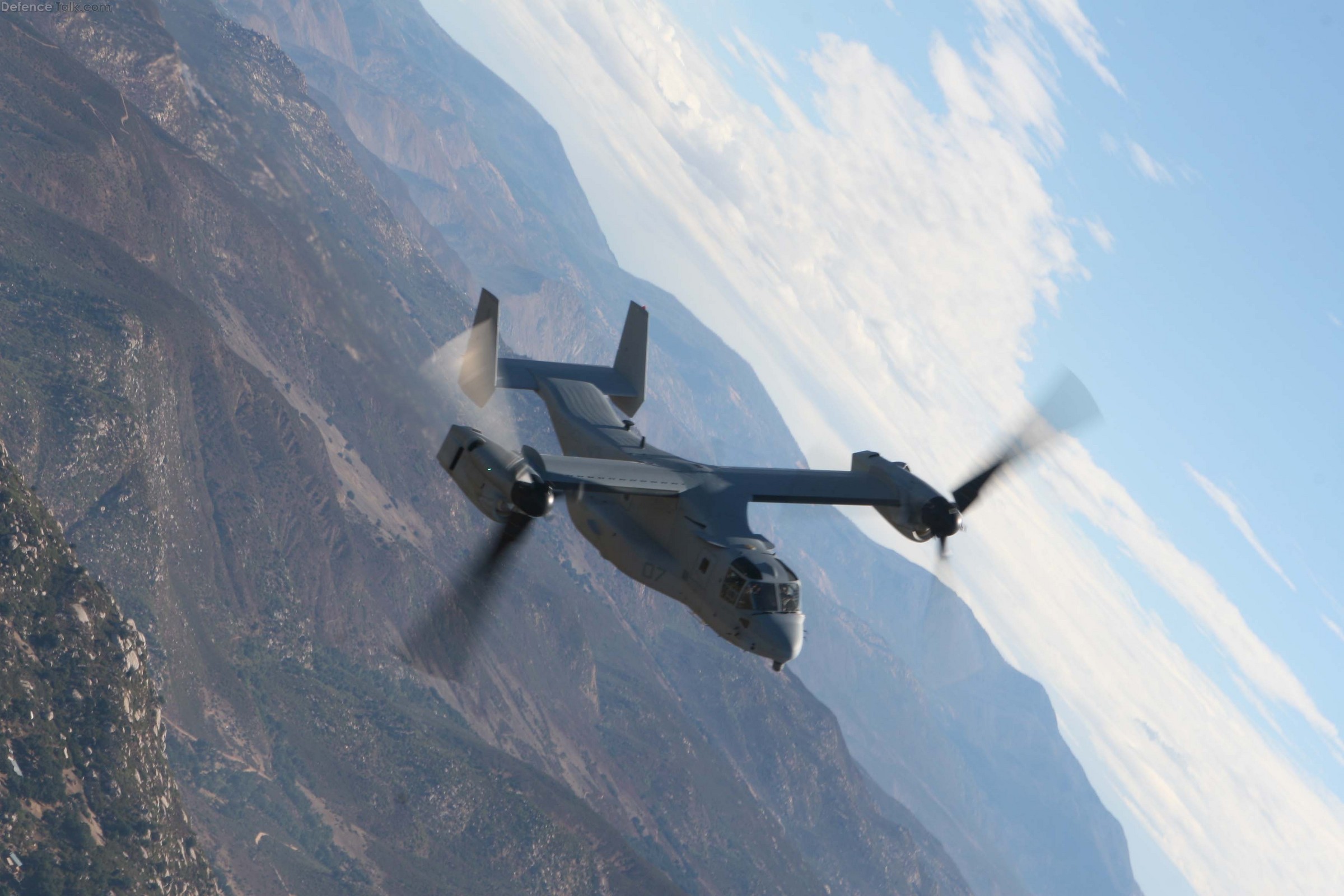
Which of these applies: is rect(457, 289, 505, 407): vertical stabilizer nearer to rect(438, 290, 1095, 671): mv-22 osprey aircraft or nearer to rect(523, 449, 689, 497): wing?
rect(438, 290, 1095, 671): mv-22 osprey aircraft

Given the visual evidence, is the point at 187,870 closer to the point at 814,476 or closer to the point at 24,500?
the point at 24,500

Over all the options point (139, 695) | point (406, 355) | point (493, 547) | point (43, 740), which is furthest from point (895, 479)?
point (139, 695)

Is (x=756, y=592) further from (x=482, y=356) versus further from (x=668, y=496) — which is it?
(x=482, y=356)

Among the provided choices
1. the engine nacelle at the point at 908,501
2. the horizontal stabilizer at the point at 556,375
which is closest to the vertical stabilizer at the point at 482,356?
the horizontal stabilizer at the point at 556,375

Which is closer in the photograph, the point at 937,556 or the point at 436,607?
the point at 436,607

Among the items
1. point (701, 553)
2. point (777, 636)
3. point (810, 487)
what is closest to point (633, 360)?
point (810, 487)

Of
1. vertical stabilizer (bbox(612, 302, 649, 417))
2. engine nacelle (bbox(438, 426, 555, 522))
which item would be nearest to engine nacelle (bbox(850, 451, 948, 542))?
vertical stabilizer (bbox(612, 302, 649, 417))

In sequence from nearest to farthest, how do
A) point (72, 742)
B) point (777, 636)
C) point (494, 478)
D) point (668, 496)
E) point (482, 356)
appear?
point (494, 478) < point (777, 636) < point (668, 496) < point (482, 356) < point (72, 742)
